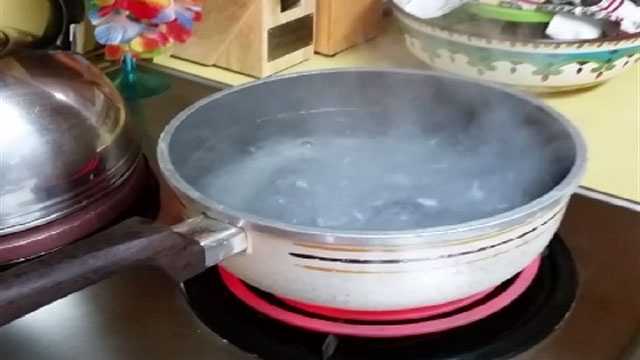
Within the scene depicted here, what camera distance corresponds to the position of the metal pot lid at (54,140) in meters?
0.68

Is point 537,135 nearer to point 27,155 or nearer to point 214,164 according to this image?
point 214,164

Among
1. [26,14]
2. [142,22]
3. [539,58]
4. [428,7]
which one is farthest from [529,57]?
[26,14]

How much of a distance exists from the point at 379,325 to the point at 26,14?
0.59 meters

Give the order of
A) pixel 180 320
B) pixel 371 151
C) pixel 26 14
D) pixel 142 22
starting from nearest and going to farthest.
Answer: pixel 180 320
pixel 371 151
pixel 142 22
pixel 26 14

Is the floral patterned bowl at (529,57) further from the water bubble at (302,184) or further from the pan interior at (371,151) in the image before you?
the water bubble at (302,184)

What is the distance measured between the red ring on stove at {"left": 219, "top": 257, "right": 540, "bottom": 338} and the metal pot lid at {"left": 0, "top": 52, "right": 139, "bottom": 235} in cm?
14

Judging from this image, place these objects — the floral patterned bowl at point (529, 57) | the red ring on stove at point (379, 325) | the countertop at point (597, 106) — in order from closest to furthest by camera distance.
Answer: the red ring on stove at point (379, 325)
the countertop at point (597, 106)
the floral patterned bowl at point (529, 57)

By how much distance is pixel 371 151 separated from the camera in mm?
741

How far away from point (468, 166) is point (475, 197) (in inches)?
2.1

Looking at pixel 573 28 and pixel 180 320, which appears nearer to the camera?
pixel 180 320

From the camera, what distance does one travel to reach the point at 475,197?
658 mm

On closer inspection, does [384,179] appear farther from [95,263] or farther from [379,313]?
[95,263]

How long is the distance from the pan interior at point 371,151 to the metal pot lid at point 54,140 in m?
0.08

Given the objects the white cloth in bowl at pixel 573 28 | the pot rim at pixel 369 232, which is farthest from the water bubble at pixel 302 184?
the white cloth in bowl at pixel 573 28
